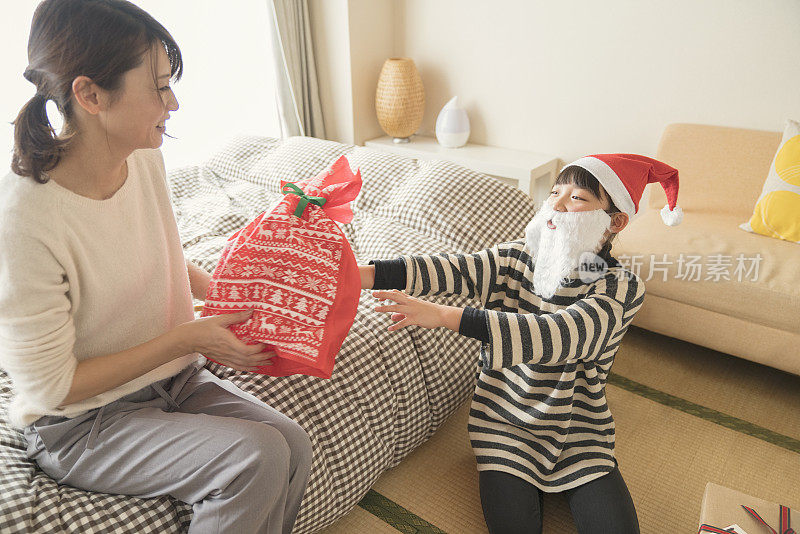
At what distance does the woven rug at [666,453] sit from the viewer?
153 centimetres

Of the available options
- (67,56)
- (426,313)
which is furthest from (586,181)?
(67,56)

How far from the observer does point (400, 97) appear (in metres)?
3.09

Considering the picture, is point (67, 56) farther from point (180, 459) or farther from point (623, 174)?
point (623, 174)

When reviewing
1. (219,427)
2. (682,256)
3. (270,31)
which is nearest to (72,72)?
(219,427)

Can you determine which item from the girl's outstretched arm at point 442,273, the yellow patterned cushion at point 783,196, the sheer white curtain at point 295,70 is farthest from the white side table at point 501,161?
the girl's outstretched arm at point 442,273

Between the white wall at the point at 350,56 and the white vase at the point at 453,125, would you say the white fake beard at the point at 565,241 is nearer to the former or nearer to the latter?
the white vase at the point at 453,125

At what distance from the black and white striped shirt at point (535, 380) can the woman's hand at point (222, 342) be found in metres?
0.36

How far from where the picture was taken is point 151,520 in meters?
1.08

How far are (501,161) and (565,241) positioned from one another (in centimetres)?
168

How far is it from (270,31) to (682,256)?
2327 millimetres

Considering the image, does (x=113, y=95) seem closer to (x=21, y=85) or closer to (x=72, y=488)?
(x=72, y=488)

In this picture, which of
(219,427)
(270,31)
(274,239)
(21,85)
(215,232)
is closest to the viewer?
(219,427)

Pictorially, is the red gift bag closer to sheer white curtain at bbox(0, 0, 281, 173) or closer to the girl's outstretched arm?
the girl's outstretched arm

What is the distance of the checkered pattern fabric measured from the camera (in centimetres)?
107
